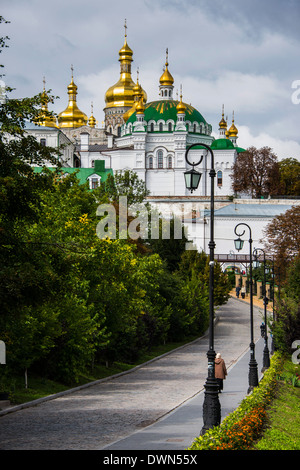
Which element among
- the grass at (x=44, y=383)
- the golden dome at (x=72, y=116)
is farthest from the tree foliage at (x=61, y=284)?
the golden dome at (x=72, y=116)

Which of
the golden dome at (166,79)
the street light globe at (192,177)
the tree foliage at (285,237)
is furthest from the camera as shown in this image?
the golden dome at (166,79)

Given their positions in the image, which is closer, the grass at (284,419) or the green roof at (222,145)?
the grass at (284,419)

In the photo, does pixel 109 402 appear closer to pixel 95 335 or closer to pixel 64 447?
pixel 95 335

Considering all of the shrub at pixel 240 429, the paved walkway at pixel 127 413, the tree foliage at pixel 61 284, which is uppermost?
the tree foliage at pixel 61 284

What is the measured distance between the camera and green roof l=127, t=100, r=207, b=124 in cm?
11425

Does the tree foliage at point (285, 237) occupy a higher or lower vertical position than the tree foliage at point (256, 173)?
lower

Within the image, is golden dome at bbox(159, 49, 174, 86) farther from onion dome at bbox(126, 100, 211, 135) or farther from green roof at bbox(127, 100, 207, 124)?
green roof at bbox(127, 100, 207, 124)

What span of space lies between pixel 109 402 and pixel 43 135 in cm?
8202

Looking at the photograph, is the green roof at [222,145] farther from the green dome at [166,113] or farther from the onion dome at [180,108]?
the onion dome at [180,108]

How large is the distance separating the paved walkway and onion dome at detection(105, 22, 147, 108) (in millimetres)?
102358

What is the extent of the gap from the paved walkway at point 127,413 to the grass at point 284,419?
50.9 inches

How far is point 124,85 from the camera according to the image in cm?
13238

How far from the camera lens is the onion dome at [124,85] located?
132 metres
